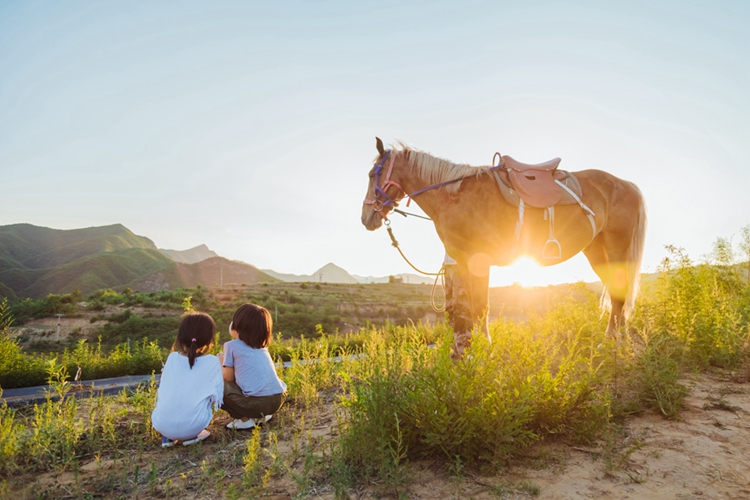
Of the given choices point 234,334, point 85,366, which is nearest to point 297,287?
point 85,366

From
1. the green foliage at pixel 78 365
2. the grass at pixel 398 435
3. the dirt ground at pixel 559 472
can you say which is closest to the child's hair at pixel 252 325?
the grass at pixel 398 435

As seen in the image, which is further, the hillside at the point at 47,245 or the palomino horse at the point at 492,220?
the hillside at the point at 47,245

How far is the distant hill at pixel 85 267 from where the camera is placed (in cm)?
9412

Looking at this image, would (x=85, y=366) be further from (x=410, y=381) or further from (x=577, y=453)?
(x=577, y=453)

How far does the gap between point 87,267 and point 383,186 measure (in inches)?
4882

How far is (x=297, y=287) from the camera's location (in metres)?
61.1

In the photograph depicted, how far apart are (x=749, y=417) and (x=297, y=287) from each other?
197 ft

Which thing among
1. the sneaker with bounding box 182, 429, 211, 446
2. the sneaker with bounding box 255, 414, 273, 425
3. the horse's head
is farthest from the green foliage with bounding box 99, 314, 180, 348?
the horse's head

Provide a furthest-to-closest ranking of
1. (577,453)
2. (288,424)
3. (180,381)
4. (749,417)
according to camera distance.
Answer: (288,424), (180,381), (749,417), (577,453)

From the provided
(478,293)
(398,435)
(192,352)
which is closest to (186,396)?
(192,352)

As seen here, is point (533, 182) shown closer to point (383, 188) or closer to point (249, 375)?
point (383, 188)

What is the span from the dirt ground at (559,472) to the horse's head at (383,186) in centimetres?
255

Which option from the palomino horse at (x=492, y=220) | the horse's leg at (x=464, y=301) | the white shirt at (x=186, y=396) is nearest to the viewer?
the white shirt at (x=186, y=396)

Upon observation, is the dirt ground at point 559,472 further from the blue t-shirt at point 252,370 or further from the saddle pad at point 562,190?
the saddle pad at point 562,190
